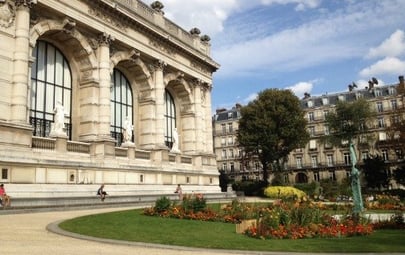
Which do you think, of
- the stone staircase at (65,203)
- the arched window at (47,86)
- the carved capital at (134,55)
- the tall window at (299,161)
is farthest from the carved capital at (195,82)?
the tall window at (299,161)

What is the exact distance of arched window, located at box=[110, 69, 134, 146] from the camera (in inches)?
1383

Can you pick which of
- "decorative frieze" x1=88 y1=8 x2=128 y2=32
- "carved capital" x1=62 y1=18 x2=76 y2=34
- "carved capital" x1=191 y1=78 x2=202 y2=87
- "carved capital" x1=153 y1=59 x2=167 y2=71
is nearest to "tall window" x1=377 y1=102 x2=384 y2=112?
"carved capital" x1=191 y1=78 x2=202 y2=87

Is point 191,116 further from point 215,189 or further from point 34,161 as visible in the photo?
point 34,161

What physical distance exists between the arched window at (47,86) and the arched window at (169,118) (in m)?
13.1

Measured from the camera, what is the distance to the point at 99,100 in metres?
30.0

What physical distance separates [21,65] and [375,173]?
50567 mm

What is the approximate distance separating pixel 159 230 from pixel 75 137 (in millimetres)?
19003

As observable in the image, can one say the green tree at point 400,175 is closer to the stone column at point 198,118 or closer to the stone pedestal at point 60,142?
the stone column at point 198,118

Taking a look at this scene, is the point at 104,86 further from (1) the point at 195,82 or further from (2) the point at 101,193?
(1) the point at 195,82

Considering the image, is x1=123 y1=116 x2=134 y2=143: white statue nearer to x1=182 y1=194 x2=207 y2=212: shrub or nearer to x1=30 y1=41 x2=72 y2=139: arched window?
x1=30 y1=41 x2=72 y2=139: arched window

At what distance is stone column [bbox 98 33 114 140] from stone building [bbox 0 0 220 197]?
0.24ft

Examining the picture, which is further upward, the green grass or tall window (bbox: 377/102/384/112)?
tall window (bbox: 377/102/384/112)

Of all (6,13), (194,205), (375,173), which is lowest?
(194,205)

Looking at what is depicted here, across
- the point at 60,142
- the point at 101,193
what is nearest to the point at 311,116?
the point at 101,193
